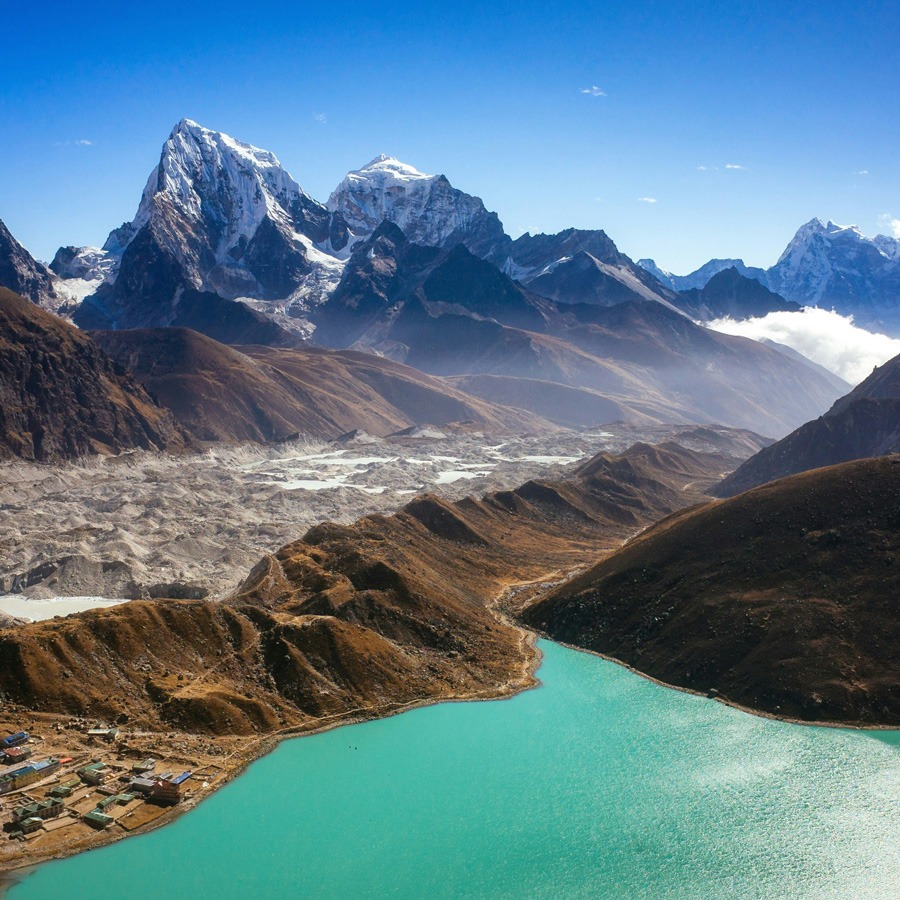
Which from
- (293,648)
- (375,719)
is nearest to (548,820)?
(375,719)

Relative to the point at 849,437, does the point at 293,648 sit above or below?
below

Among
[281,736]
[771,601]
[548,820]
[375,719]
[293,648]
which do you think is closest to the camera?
[548,820]

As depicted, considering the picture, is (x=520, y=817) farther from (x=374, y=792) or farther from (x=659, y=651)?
(x=659, y=651)

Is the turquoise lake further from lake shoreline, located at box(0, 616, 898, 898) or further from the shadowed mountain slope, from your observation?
the shadowed mountain slope

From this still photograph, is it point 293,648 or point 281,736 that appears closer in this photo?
point 281,736

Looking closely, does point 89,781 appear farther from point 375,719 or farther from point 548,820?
point 548,820

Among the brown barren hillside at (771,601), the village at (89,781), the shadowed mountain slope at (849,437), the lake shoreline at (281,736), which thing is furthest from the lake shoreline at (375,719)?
the shadowed mountain slope at (849,437)

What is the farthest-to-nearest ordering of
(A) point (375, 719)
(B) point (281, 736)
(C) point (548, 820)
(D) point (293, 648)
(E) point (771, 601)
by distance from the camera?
(E) point (771, 601) → (D) point (293, 648) → (A) point (375, 719) → (B) point (281, 736) → (C) point (548, 820)

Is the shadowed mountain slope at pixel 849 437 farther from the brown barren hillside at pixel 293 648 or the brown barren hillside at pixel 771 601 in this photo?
the brown barren hillside at pixel 293 648
